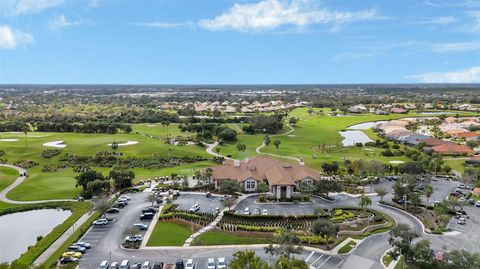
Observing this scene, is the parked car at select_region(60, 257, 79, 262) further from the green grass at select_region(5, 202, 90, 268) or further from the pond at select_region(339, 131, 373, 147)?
the pond at select_region(339, 131, 373, 147)

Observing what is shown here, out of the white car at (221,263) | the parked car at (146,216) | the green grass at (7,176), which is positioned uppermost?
the white car at (221,263)

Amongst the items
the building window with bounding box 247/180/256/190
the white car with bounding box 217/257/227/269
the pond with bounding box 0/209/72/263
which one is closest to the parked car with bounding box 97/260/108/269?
the white car with bounding box 217/257/227/269

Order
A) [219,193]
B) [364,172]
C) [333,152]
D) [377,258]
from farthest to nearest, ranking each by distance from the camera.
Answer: [333,152]
[364,172]
[219,193]
[377,258]

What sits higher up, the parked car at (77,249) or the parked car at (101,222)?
the parked car at (77,249)

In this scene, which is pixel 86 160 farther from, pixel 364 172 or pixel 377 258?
pixel 377 258

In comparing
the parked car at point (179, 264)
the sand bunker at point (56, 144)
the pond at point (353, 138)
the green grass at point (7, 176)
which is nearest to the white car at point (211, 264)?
the parked car at point (179, 264)

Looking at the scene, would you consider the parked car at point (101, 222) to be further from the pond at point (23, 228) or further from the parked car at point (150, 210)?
the pond at point (23, 228)

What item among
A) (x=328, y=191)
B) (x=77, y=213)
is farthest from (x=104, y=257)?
(x=328, y=191)

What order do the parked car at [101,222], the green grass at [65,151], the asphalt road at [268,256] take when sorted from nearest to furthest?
the asphalt road at [268,256]
the parked car at [101,222]
the green grass at [65,151]
